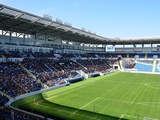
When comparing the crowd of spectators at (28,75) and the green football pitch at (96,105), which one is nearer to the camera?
the green football pitch at (96,105)

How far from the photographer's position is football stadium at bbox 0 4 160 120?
907 inches

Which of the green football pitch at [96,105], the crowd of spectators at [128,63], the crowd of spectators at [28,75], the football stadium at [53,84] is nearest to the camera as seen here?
the green football pitch at [96,105]

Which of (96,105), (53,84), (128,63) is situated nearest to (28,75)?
(53,84)

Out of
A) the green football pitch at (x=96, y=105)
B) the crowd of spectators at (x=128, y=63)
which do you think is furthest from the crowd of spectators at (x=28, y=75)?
the crowd of spectators at (x=128, y=63)

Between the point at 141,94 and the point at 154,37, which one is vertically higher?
the point at 154,37

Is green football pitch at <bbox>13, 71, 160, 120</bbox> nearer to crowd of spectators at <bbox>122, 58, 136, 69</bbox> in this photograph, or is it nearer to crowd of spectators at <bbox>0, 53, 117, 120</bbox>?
crowd of spectators at <bbox>0, 53, 117, 120</bbox>

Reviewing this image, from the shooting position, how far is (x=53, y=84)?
129 ft

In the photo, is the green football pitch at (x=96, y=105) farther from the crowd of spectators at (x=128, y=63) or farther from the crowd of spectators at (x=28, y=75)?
the crowd of spectators at (x=128, y=63)

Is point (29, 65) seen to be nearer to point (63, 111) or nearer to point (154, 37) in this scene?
point (63, 111)

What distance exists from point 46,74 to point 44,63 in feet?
23.5

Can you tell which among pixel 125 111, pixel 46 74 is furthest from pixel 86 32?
pixel 125 111

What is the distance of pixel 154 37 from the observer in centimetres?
7212

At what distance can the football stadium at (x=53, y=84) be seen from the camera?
23.0m

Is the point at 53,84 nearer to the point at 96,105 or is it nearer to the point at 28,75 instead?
the point at 28,75
